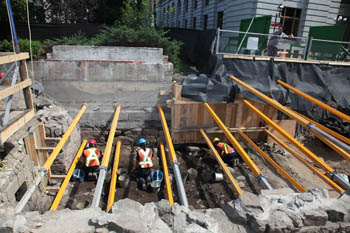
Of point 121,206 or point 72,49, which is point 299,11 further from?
point 121,206

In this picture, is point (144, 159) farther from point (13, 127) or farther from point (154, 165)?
point (13, 127)

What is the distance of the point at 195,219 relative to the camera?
2828 millimetres

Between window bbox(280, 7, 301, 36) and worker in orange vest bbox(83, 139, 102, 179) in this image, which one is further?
window bbox(280, 7, 301, 36)

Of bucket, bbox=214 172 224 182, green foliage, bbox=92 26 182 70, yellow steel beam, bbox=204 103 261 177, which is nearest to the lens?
yellow steel beam, bbox=204 103 261 177

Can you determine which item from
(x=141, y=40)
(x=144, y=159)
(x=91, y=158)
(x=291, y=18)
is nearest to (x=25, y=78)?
(x=91, y=158)

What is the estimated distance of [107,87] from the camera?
342 inches

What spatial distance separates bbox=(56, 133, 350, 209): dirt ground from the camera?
6086 millimetres

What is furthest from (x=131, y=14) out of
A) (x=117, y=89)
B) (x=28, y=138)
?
(x=28, y=138)

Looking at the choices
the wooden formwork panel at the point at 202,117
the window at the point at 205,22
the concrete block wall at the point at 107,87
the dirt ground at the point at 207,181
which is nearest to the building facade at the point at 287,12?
the window at the point at 205,22

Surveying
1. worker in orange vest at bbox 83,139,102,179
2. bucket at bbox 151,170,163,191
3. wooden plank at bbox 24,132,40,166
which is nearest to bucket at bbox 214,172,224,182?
bucket at bbox 151,170,163,191

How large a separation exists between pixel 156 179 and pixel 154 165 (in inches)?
45.5

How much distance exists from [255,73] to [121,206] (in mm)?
7197

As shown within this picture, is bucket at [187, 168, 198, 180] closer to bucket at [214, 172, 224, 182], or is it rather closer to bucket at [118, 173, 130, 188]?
bucket at [214, 172, 224, 182]

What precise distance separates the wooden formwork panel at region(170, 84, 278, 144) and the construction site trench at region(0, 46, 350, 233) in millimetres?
35
